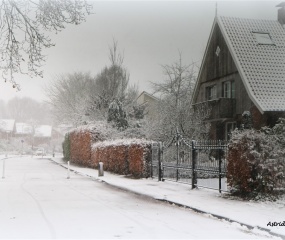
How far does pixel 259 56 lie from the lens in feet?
87.1

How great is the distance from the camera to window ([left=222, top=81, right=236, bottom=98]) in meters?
27.4

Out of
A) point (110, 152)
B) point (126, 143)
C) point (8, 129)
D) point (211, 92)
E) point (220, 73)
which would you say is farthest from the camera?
point (8, 129)

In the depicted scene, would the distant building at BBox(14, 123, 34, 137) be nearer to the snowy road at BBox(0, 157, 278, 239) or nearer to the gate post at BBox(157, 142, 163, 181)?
the gate post at BBox(157, 142, 163, 181)

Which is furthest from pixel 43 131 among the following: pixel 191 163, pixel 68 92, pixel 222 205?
pixel 222 205

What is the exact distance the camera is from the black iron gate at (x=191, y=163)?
14.4 m

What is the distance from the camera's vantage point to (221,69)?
93.0 ft

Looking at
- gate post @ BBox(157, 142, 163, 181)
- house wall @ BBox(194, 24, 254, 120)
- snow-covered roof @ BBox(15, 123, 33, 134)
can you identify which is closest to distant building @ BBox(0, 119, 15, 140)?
snow-covered roof @ BBox(15, 123, 33, 134)

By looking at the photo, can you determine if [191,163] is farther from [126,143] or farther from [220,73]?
[220,73]

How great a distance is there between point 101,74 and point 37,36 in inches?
1412

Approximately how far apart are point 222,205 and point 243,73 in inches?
601

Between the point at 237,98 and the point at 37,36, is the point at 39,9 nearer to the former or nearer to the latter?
the point at 37,36

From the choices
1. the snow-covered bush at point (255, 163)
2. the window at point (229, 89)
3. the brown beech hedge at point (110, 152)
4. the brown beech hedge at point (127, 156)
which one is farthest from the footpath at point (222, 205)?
the window at point (229, 89)

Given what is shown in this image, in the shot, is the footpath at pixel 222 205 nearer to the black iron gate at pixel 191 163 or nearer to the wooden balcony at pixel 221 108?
the black iron gate at pixel 191 163

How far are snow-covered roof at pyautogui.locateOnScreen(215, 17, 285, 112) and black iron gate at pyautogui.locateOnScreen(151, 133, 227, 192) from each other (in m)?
6.72
